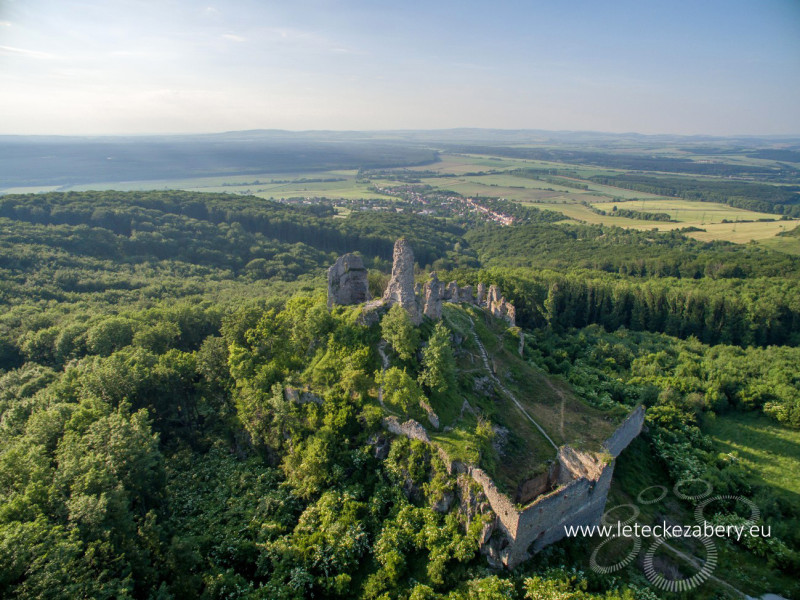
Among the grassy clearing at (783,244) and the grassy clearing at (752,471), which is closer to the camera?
the grassy clearing at (752,471)

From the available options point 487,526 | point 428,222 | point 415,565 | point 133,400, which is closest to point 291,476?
point 415,565

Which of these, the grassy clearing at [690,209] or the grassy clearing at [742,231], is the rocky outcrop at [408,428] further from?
the grassy clearing at [690,209]

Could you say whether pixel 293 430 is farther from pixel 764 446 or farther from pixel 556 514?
pixel 764 446

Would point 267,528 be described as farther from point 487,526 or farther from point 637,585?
point 637,585

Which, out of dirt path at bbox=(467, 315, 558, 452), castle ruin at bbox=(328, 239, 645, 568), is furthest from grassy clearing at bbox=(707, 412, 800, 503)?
dirt path at bbox=(467, 315, 558, 452)

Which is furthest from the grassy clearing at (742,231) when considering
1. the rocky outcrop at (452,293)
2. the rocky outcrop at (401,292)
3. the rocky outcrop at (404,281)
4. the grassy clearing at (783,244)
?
the rocky outcrop at (404,281)

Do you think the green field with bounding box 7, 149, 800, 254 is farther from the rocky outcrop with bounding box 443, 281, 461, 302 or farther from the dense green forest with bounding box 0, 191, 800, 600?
the rocky outcrop with bounding box 443, 281, 461, 302

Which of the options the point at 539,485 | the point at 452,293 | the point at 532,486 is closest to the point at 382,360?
the point at 532,486
